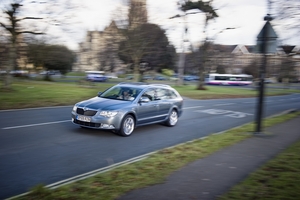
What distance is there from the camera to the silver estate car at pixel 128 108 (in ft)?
28.5

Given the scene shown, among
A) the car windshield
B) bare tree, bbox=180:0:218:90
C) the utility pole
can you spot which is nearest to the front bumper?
the car windshield

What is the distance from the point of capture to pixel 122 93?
32.4ft

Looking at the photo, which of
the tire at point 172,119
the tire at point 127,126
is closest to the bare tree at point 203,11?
the tire at point 172,119

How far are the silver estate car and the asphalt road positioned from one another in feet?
1.10

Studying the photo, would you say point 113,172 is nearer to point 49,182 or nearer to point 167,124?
point 49,182

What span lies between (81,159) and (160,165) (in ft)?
5.61

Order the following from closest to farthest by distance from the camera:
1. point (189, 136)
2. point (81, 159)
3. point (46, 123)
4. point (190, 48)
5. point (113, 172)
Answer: point (113, 172)
point (81, 159)
point (189, 136)
point (46, 123)
point (190, 48)

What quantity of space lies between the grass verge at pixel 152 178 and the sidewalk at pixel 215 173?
0.19 meters

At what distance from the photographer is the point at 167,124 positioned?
11164mm

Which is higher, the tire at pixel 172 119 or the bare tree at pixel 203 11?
the bare tree at pixel 203 11

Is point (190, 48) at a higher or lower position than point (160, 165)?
higher

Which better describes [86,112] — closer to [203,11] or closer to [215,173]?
[215,173]

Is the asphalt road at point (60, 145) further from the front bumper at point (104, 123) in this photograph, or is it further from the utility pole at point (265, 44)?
the utility pole at point (265, 44)

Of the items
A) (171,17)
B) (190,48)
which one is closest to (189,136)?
(171,17)
